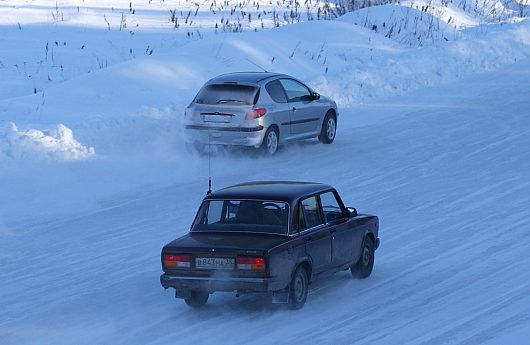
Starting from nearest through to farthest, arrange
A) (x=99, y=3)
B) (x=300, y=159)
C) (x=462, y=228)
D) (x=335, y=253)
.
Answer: (x=335, y=253) < (x=462, y=228) < (x=300, y=159) < (x=99, y=3)

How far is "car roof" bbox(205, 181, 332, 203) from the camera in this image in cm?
1224

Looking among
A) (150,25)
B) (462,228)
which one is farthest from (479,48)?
(462,228)

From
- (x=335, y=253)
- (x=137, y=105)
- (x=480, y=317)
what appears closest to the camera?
(x=480, y=317)

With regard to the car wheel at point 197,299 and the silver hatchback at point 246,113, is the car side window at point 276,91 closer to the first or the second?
the silver hatchback at point 246,113

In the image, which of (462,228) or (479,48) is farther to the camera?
(479,48)

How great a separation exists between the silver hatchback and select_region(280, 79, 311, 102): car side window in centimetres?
3

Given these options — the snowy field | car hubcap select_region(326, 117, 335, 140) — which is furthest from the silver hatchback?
car hubcap select_region(326, 117, 335, 140)

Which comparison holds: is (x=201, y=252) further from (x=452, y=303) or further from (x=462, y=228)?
(x=462, y=228)

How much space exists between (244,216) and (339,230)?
1.27m

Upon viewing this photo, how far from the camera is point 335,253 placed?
1271 centimetres

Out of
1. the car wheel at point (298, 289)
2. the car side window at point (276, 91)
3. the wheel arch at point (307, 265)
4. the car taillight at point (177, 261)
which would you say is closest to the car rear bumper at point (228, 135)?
the car side window at point (276, 91)

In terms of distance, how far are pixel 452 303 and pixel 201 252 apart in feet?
9.04

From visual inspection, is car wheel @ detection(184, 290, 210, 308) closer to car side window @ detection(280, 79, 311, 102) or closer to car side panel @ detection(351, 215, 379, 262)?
car side panel @ detection(351, 215, 379, 262)

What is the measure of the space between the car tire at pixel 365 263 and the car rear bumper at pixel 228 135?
7358 mm
